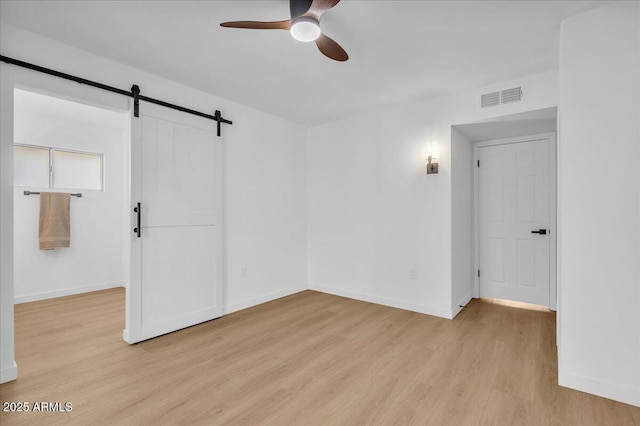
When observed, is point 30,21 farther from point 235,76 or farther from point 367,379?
point 367,379

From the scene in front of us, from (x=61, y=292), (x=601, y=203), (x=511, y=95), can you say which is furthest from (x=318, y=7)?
(x=61, y=292)

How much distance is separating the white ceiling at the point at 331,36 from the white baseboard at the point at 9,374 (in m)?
2.55

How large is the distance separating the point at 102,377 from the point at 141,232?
125 centimetres

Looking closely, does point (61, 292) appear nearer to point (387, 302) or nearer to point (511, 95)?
point (387, 302)

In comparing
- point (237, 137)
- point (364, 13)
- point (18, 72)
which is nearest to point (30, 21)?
point (18, 72)

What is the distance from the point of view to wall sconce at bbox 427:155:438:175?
3.67 m

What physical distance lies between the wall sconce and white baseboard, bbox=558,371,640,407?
88.8 inches

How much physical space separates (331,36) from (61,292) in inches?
203

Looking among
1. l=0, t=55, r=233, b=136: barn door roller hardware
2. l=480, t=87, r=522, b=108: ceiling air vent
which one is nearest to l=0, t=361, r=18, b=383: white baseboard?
l=0, t=55, r=233, b=136: barn door roller hardware

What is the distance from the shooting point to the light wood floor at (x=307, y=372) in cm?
188

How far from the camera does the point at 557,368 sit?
94.7 inches

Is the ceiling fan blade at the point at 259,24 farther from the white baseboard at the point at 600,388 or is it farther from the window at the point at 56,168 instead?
the window at the point at 56,168

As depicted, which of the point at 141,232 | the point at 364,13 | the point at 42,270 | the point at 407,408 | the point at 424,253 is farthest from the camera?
the point at 42,270

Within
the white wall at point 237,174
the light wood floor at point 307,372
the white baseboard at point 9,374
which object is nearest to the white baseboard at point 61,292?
the light wood floor at point 307,372
